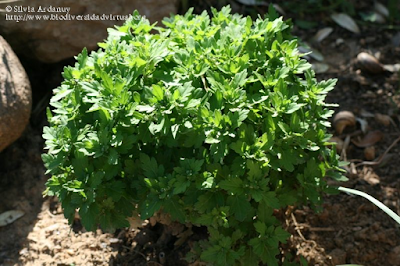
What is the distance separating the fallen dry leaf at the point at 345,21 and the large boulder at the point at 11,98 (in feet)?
7.41

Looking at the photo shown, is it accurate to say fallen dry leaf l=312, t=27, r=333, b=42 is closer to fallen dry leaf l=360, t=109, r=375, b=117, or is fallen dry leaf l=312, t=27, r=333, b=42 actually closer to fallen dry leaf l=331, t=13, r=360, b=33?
fallen dry leaf l=331, t=13, r=360, b=33

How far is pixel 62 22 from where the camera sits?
3473 millimetres

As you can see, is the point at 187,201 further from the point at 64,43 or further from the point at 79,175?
the point at 64,43

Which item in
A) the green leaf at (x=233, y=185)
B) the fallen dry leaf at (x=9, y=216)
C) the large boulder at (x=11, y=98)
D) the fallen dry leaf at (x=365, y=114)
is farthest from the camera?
the fallen dry leaf at (x=365, y=114)

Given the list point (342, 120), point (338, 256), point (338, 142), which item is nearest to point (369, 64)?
point (342, 120)

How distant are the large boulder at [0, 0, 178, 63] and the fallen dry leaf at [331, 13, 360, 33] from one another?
1.30m

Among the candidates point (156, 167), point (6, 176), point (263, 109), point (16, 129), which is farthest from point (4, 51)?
point (263, 109)

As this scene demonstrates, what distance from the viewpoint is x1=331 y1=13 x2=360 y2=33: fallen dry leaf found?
163 inches

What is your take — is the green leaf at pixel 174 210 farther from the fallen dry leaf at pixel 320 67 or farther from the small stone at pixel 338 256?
the fallen dry leaf at pixel 320 67

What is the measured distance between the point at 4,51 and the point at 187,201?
1477mm

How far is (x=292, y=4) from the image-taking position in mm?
4219

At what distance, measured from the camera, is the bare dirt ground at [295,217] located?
2840mm

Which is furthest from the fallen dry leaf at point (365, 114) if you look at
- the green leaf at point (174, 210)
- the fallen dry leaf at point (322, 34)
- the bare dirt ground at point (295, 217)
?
the green leaf at point (174, 210)

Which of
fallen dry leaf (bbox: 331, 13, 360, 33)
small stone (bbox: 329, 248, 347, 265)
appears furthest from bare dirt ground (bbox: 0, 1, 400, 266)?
fallen dry leaf (bbox: 331, 13, 360, 33)
